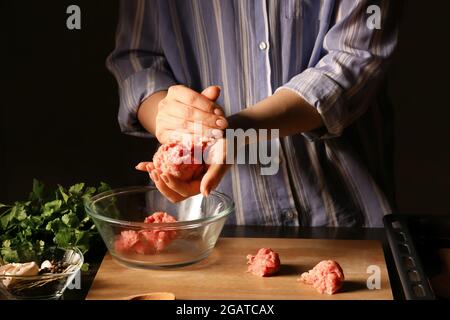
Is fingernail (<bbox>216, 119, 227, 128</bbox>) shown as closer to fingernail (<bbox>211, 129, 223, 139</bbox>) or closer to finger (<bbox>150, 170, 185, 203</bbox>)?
fingernail (<bbox>211, 129, 223, 139</bbox>)

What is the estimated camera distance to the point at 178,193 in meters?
1.08

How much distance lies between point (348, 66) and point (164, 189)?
1.22ft

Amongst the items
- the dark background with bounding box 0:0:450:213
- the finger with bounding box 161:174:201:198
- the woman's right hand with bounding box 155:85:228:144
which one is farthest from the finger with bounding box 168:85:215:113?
the dark background with bounding box 0:0:450:213

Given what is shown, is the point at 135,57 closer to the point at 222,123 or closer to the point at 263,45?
the point at 263,45

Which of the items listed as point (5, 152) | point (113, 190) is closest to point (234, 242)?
point (113, 190)

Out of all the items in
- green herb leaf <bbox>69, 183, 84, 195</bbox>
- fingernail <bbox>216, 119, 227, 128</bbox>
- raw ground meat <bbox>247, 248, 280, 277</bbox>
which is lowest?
raw ground meat <bbox>247, 248, 280, 277</bbox>

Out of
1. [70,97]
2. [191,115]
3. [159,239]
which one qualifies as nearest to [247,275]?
[159,239]

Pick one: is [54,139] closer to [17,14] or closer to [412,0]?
[17,14]

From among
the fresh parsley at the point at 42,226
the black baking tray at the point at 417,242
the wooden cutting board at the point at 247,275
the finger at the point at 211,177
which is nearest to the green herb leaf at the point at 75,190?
the fresh parsley at the point at 42,226

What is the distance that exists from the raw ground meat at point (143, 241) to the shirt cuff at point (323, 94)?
302 millimetres

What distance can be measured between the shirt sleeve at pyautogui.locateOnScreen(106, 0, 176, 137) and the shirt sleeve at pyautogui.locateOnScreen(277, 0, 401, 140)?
0.87 feet

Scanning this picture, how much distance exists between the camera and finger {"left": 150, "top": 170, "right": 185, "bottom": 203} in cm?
105

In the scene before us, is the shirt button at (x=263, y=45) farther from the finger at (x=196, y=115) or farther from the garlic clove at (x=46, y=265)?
the garlic clove at (x=46, y=265)

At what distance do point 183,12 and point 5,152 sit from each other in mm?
543
